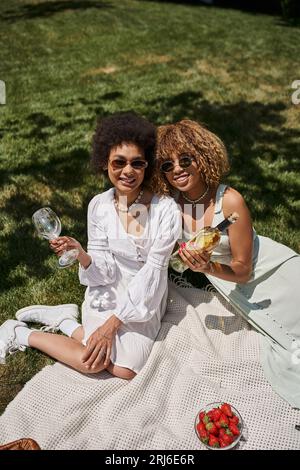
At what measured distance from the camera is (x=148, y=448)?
323 centimetres

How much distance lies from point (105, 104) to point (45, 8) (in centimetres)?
1159

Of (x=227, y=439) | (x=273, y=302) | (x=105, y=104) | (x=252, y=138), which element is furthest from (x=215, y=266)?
(x=105, y=104)

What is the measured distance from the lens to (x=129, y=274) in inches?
159

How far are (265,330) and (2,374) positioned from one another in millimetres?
2312

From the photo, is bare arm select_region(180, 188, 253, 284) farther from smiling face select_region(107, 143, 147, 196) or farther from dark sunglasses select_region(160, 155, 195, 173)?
smiling face select_region(107, 143, 147, 196)

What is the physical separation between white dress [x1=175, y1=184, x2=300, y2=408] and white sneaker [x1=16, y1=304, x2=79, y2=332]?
1399mm

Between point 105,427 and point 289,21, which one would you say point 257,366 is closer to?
point 105,427

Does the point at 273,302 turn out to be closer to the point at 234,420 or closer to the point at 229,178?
the point at 234,420

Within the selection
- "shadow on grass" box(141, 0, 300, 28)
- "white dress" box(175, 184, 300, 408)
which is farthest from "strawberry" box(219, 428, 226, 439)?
"shadow on grass" box(141, 0, 300, 28)

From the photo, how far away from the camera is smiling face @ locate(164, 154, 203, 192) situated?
12.2 ft

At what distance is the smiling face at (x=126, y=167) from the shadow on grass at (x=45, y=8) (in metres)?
15.7

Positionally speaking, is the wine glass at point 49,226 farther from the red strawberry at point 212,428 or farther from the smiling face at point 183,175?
the red strawberry at point 212,428

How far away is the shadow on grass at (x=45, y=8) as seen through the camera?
17.3m

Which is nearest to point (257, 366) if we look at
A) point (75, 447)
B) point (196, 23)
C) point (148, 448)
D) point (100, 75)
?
point (148, 448)
